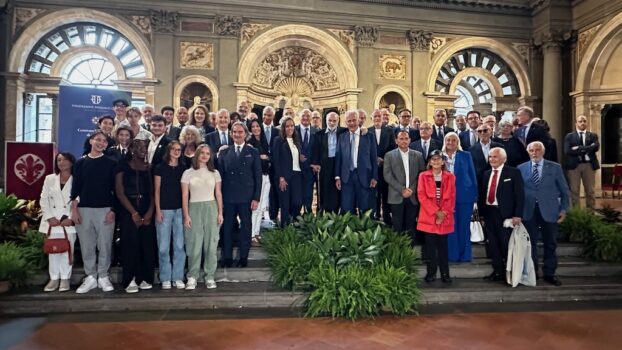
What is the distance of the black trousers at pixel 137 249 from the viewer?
4.27m

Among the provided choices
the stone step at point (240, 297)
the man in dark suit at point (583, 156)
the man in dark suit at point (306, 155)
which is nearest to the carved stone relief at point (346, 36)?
the man in dark suit at point (583, 156)

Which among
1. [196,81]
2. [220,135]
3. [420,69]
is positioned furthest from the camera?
[420,69]

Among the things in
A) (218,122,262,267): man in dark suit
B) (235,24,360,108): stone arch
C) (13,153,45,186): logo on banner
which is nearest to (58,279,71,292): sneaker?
(218,122,262,267): man in dark suit

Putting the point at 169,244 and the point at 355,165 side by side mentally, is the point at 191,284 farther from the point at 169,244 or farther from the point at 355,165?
the point at 355,165

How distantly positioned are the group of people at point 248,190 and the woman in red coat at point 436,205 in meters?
0.01

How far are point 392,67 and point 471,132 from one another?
21.4ft

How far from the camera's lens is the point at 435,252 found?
4.66 meters

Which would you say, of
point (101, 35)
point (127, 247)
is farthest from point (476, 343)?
point (101, 35)

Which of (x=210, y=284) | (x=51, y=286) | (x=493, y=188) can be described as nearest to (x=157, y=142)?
(x=210, y=284)

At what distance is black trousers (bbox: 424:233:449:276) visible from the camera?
15.0 feet

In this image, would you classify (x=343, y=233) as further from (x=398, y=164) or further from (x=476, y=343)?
(x=476, y=343)

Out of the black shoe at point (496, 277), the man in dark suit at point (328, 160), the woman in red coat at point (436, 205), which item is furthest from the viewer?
the man in dark suit at point (328, 160)

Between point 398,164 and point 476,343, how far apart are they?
7.23 ft

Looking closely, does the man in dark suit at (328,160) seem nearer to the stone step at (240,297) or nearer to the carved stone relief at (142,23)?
the stone step at (240,297)
